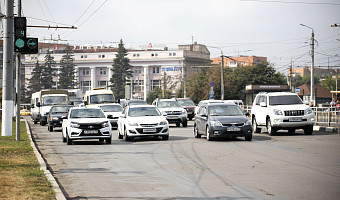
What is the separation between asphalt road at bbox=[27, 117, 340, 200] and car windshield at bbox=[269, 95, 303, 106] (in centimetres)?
658

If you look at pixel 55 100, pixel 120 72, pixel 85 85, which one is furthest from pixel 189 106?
pixel 85 85

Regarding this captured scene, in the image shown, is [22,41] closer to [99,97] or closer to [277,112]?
[277,112]

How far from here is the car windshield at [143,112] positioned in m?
24.9

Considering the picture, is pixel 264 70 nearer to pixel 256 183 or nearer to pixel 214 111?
pixel 214 111

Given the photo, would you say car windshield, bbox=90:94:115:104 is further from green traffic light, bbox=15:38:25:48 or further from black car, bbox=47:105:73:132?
green traffic light, bbox=15:38:25:48

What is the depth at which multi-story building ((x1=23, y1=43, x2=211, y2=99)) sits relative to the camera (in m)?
147

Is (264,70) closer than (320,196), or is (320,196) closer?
(320,196)

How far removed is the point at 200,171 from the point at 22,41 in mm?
10917

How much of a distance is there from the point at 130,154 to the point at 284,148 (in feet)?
16.8

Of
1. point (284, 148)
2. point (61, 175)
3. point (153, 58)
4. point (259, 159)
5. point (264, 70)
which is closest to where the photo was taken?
point (61, 175)

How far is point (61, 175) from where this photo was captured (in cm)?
1291

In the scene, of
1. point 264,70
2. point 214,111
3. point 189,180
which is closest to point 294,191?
point 189,180

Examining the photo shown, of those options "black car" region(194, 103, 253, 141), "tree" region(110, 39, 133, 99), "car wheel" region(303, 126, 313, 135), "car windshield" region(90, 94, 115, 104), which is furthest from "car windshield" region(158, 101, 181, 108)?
"tree" region(110, 39, 133, 99)

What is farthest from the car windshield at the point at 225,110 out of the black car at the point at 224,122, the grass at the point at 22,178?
the grass at the point at 22,178
